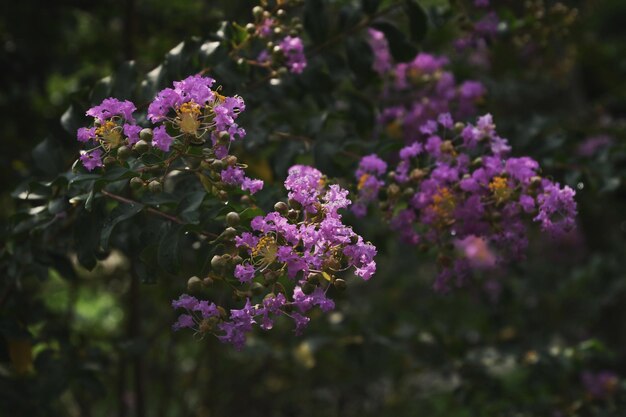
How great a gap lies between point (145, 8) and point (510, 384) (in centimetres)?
209

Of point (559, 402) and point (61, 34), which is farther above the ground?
point (61, 34)

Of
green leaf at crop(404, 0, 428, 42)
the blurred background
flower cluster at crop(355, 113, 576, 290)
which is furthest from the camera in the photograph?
the blurred background

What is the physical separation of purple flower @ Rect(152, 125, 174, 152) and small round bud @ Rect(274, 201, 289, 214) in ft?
0.67

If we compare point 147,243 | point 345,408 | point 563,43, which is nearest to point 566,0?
point 563,43

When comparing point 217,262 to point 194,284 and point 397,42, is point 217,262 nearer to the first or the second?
point 194,284

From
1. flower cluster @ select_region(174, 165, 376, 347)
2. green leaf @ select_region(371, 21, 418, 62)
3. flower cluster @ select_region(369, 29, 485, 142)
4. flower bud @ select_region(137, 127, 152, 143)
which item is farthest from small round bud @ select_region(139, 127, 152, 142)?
flower cluster @ select_region(369, 29, 485, 142)

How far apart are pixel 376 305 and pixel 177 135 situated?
2540mm

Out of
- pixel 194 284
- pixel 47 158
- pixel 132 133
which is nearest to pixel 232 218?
pixel 194 284

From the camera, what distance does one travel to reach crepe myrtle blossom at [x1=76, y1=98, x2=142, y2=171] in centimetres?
130

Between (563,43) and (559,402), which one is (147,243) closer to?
(559,402)

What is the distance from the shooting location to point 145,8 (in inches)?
119

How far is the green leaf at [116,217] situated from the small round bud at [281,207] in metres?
0.26

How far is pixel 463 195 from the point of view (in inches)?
63.2

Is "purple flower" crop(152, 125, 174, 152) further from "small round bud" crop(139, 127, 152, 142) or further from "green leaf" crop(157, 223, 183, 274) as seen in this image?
"green leaf" crop(157, 223, 183, 274)
